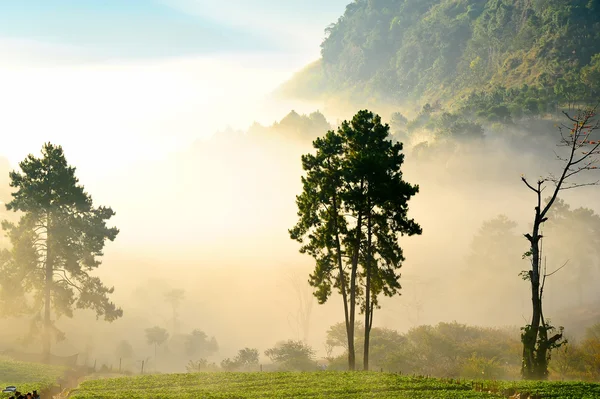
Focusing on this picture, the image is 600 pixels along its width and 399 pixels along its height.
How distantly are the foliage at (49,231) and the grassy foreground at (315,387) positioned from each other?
2511 centimetres

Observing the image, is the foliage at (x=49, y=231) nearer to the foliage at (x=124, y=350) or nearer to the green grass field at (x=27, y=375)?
the green grass field at (x=27, y=375)

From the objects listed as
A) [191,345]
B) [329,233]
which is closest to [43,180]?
[329,233]

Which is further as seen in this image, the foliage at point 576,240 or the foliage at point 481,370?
the foliage at point 576,240

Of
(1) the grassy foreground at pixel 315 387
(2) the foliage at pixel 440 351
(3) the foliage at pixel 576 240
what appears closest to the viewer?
(1) the grassy foreground at pixel 315 387

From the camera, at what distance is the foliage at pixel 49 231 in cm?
5666

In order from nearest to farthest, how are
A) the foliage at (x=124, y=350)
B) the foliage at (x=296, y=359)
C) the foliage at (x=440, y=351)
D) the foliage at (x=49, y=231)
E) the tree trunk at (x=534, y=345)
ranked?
the tree trunk at (x=534, y=345) → the foliage at (x=49, y=231) → the foliage at (x=440, y=351) → the foliage at (x=296, y=359) → the foliage at (x=124, y=350)

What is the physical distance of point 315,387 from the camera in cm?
3161

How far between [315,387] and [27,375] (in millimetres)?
25917

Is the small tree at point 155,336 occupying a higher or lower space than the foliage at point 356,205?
lower

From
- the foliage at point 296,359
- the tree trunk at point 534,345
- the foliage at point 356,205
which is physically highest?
the foliage at point 356,205

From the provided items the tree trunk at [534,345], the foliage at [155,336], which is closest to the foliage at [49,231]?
the tree trunk at [534,345]

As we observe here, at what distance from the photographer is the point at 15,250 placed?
57531 millimetres

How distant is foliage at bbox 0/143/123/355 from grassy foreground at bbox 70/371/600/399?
25.1m

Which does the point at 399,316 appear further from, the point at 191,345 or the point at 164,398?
the point at 164,398
